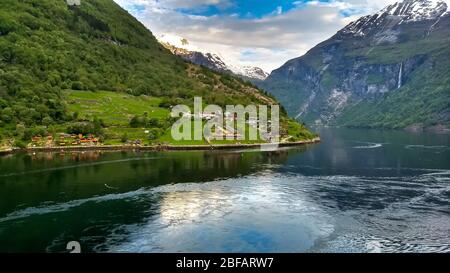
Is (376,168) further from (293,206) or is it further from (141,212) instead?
(141,212)

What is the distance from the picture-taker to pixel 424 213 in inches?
3297

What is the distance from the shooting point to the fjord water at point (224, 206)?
66625 mm

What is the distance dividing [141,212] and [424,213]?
174 feet

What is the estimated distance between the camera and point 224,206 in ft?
298

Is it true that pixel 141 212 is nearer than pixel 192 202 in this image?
Yes

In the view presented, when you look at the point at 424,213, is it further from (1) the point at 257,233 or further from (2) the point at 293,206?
(1) the point at 257,233

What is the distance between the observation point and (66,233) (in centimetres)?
7050

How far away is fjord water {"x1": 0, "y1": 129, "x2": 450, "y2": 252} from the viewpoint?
6662 cm
